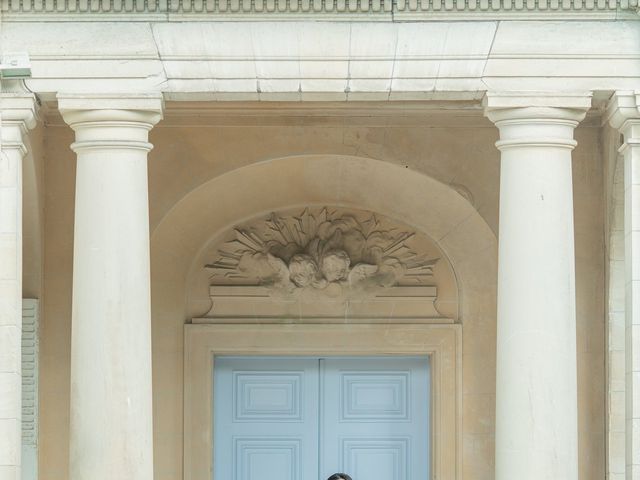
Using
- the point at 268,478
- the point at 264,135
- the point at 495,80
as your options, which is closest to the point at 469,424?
the point at 268,478

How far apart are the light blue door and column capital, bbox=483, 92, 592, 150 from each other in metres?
4.52

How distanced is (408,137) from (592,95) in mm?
3201

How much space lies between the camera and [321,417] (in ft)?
62.8

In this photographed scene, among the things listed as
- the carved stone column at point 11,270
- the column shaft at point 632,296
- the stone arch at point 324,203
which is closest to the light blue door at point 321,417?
the stone arch at point 324,203

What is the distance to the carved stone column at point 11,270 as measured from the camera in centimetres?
1497

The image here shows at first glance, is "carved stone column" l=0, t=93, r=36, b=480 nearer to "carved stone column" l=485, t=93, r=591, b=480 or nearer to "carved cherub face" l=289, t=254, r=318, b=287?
"carved stone column" l=485, t=93, r=591, b=480

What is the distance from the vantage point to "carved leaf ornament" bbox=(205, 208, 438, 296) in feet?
62.6

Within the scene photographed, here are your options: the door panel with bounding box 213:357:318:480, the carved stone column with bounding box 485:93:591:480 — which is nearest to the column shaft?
A: the carved stone column with bounding box 485:93:591:480

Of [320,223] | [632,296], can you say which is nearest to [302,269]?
[320,223]

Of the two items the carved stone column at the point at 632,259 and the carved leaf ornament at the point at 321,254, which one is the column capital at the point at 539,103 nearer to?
the carved stone column at the point at 632,259

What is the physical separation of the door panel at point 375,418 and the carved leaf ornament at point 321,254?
796 mm

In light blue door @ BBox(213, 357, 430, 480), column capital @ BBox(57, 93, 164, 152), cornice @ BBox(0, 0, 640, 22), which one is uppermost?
cornice @ BBox(0, 0, 640, 22)

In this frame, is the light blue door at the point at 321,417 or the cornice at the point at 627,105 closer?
the cornice at the point at 627,105

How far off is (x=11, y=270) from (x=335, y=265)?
470cm
